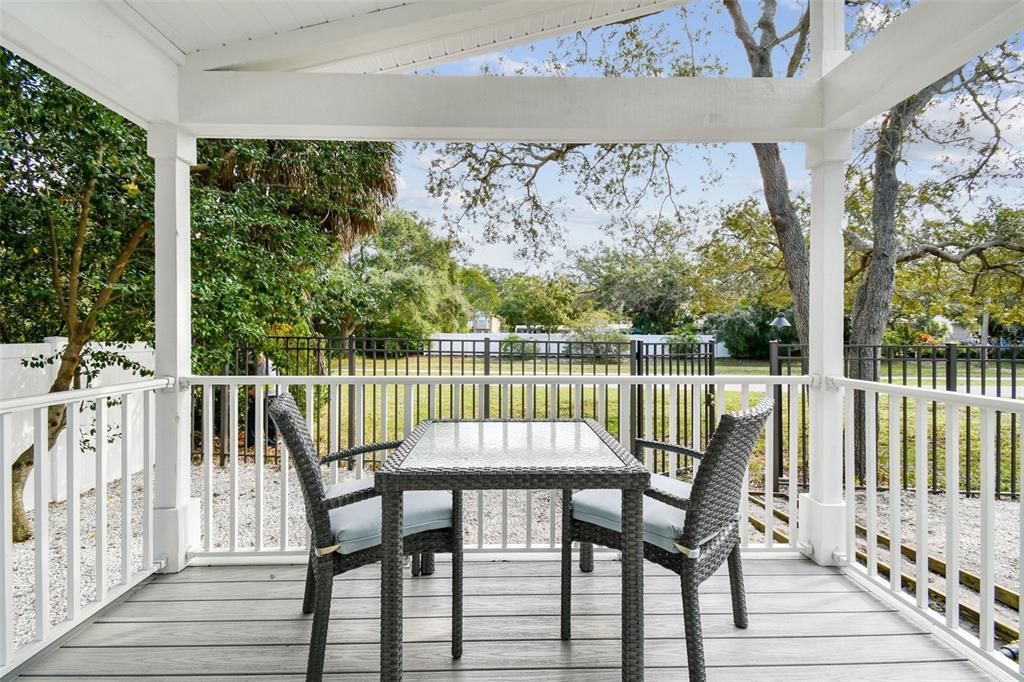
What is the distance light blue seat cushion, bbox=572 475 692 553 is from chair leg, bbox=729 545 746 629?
1.09 ft

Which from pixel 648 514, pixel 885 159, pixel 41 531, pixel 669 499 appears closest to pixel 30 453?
pixel 41 531

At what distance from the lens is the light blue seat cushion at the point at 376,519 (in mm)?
1952

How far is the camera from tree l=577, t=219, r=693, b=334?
21.5 ft

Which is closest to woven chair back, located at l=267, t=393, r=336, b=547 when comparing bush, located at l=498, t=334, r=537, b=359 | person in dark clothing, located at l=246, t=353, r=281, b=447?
person in dark clothing, located at l=246, t=353, r=281, b=447

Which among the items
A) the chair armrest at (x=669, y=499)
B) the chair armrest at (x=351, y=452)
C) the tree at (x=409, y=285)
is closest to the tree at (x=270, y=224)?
the tree at (x=409, y=285)

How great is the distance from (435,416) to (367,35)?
2.60 metres

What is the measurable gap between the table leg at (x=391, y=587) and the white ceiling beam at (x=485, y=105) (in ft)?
5.88

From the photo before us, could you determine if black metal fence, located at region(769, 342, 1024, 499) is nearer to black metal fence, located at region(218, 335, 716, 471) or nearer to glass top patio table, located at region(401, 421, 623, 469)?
black metal fence, located at region(218, 335, 716, 471)

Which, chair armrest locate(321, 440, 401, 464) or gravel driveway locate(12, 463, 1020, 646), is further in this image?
gravel driveway locate(12, 463, 1020, 646)

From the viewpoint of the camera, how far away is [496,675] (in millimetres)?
1991

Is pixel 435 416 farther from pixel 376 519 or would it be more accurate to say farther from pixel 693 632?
pixel 693 632

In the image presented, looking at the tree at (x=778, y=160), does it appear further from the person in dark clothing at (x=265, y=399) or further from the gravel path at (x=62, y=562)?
the gravel path at (x=62, y=562)

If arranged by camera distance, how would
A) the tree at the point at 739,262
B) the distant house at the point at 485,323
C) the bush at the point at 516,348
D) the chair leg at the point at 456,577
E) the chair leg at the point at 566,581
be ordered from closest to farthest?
the chair leg at the point at 456,577 → the chair leg at the point at 566,581 → the bush at the point at 516,348 → the tree at the point at 739,262 → the distant house at the point at 485,323

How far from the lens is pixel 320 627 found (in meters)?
1.87
